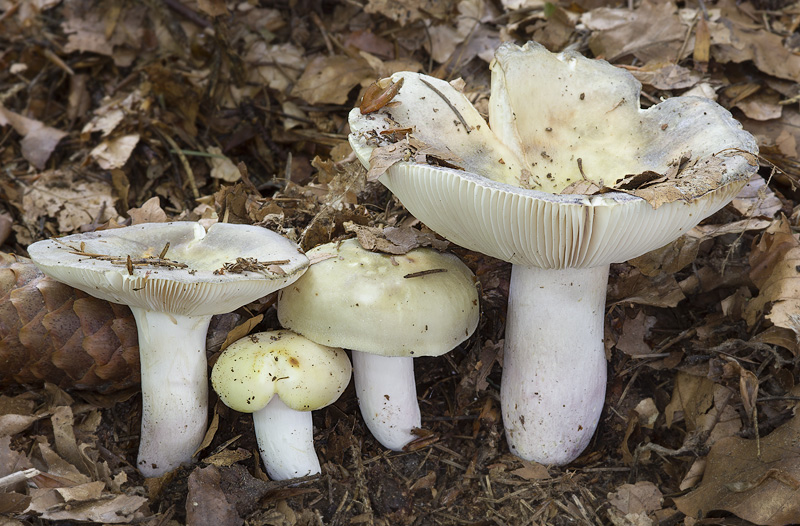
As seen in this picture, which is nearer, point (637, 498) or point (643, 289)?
point (637, 498)

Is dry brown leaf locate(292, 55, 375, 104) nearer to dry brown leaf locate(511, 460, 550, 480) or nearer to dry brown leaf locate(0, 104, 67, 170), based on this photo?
dry brown leaf locate(0, 104, 67, 170)

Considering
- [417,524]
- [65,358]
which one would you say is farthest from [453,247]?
[65,358]

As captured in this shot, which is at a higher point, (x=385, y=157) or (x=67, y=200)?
(x=385, y=157)

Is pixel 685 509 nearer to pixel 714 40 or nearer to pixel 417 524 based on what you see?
pixel 417 524

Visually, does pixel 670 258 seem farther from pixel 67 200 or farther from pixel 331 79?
pixel 67 200

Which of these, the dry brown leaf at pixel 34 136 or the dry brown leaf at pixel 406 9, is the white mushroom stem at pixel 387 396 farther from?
the dry brown leaf at pixel 34 136

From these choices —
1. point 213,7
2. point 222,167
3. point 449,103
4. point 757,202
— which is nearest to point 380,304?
point 449,103

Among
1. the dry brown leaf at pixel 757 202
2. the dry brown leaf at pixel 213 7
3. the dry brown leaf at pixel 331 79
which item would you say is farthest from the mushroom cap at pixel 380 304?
the dry brown leaf at pixel 213 7
